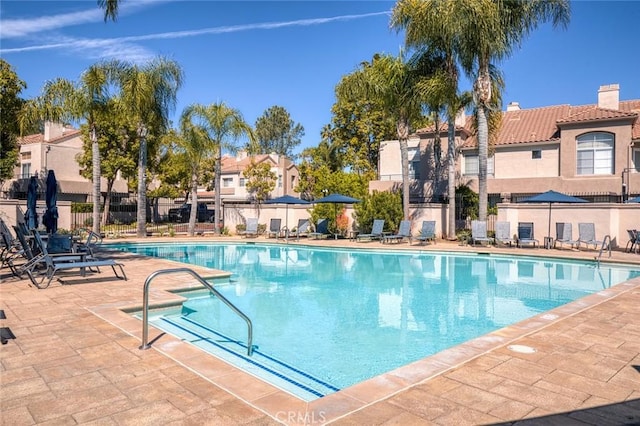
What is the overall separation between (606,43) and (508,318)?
14267mm

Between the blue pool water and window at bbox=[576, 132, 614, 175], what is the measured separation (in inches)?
525

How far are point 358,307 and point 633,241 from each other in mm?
13119

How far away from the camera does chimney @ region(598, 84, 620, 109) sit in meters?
26.6

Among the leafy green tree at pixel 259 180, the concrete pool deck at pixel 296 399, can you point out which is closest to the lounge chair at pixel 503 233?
the concrete pool deck at pixel 296 399

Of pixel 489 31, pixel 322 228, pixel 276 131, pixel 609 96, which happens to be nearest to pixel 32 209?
pixel 322 228

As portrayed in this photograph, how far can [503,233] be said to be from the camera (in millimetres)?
18344

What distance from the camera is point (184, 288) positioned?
8891 mm

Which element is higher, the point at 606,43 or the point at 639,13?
the point at 639,13

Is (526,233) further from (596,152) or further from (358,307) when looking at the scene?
(358,307)

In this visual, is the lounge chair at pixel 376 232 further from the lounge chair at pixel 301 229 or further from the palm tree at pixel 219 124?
the palm tree at pixel 219 124

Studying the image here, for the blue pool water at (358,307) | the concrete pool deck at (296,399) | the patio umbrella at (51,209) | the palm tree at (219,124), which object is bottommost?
the blue pool water at (358,307)

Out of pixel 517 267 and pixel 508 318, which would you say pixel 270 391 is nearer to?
pixel 508 318

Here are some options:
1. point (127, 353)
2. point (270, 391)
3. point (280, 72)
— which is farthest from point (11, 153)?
point (270, 391)

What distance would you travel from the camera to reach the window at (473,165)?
28.7 m
